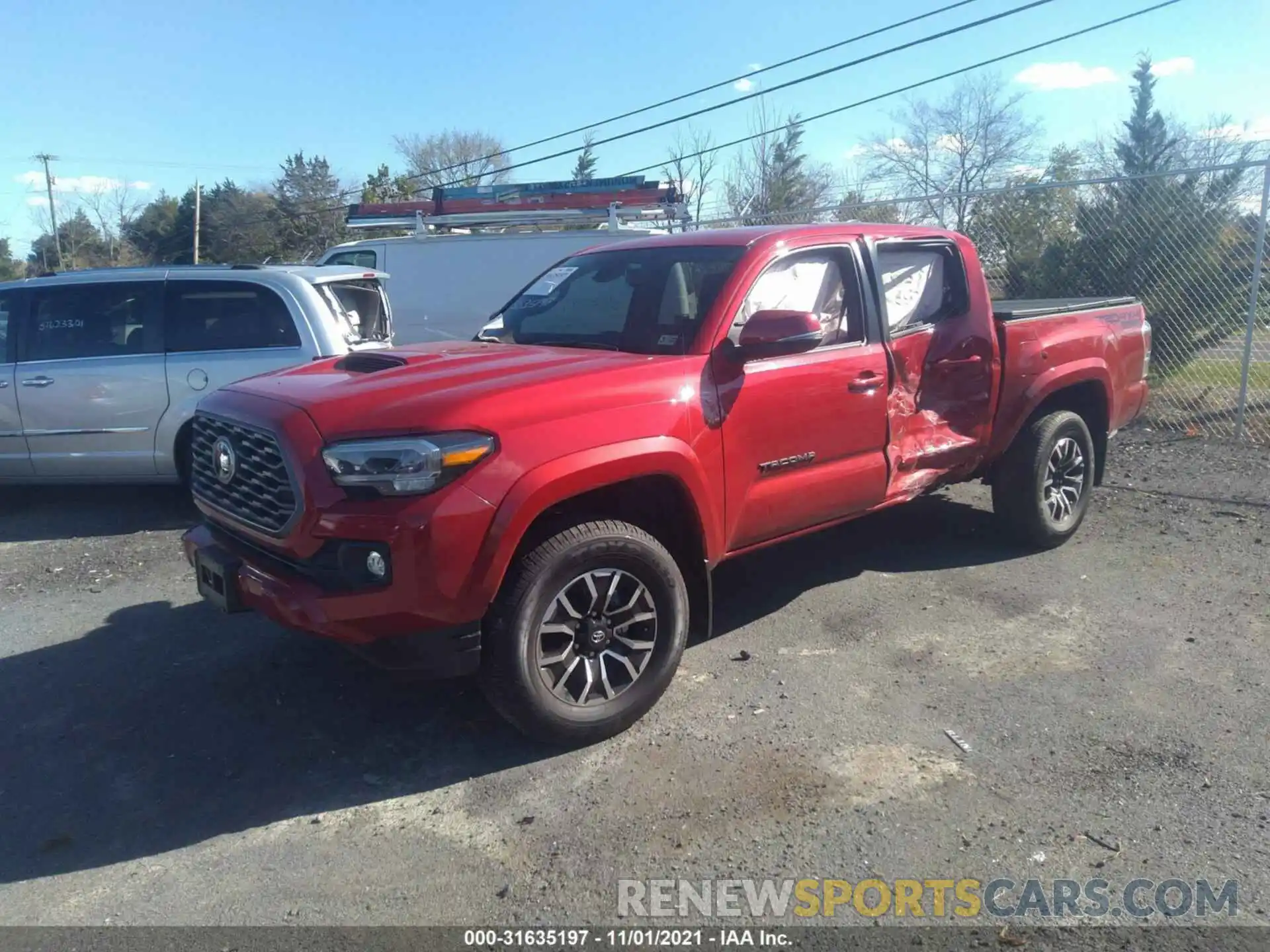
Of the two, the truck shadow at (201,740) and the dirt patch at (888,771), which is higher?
the truck shadow at (201,740)

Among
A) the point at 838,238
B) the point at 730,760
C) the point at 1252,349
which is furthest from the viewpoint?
the point at 1252,349

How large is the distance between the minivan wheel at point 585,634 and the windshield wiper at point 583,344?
96cm

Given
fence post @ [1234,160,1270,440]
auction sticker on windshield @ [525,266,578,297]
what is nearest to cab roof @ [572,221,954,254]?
auction sticker on windshield @ [525,266,578,297]

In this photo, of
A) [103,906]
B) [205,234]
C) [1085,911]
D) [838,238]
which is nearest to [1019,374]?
[838,238]

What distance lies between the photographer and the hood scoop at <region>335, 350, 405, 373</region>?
4.10 metres

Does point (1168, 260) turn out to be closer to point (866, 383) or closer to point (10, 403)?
point (866, 383)

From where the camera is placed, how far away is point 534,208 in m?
12.5

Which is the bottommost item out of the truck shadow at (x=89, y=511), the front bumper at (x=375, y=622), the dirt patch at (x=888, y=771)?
the dirt patch at (x=888, y=771)

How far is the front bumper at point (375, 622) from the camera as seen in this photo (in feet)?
10.9

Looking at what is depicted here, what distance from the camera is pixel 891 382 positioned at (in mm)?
4945

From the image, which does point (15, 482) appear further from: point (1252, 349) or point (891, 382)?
point (1252, 349)

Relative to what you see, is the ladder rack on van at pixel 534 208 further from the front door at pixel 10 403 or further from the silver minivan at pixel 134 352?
the front door at pixel 10 403

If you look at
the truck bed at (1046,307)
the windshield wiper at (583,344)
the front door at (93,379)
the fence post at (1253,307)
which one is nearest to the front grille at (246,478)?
the windshield wiper at (583,344)

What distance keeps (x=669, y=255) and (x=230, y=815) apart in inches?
120
